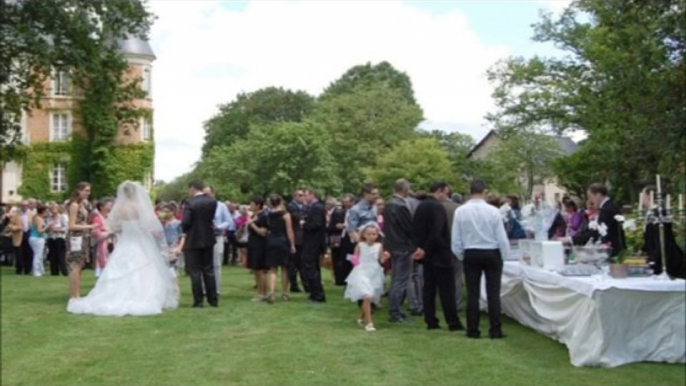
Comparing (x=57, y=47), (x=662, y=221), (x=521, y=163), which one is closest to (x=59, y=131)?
(x=521, y=163)

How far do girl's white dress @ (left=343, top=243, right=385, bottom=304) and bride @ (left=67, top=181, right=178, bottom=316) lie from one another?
312 cm

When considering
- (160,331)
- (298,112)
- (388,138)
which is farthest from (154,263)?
(298,112)

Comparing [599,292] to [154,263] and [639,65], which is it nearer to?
[639,65]

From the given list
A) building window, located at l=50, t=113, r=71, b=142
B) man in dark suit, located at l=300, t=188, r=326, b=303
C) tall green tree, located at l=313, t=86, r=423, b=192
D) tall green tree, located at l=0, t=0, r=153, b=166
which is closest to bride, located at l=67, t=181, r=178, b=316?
man in dark suit, located at l=300, t=188, r=326, b=303

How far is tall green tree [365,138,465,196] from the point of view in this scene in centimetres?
6906

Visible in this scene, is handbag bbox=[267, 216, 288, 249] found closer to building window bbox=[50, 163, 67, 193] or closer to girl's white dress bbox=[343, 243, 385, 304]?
girl's white dress bbox=[343, 243, 385, 304]

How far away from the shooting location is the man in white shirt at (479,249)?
9945mm

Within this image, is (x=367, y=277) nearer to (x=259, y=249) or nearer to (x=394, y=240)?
(x=394, y=240)

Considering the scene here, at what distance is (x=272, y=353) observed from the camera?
9039 mm

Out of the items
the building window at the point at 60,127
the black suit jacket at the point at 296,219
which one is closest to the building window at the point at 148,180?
the building window at the point at 60,127

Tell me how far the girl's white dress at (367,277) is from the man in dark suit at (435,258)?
21.1 inches

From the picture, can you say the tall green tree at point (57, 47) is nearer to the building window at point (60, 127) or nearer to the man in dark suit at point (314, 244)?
the man in dark suit at point (314, 244)

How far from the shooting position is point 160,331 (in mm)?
10727

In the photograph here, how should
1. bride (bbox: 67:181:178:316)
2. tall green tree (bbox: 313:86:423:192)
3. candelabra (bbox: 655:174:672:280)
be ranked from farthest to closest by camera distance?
1. tall green tree (bbox: 313:86:423:192)
2. bride (bbox: 67:181:178:316)
3. candelabra (bbox: 655:174:672:280)
